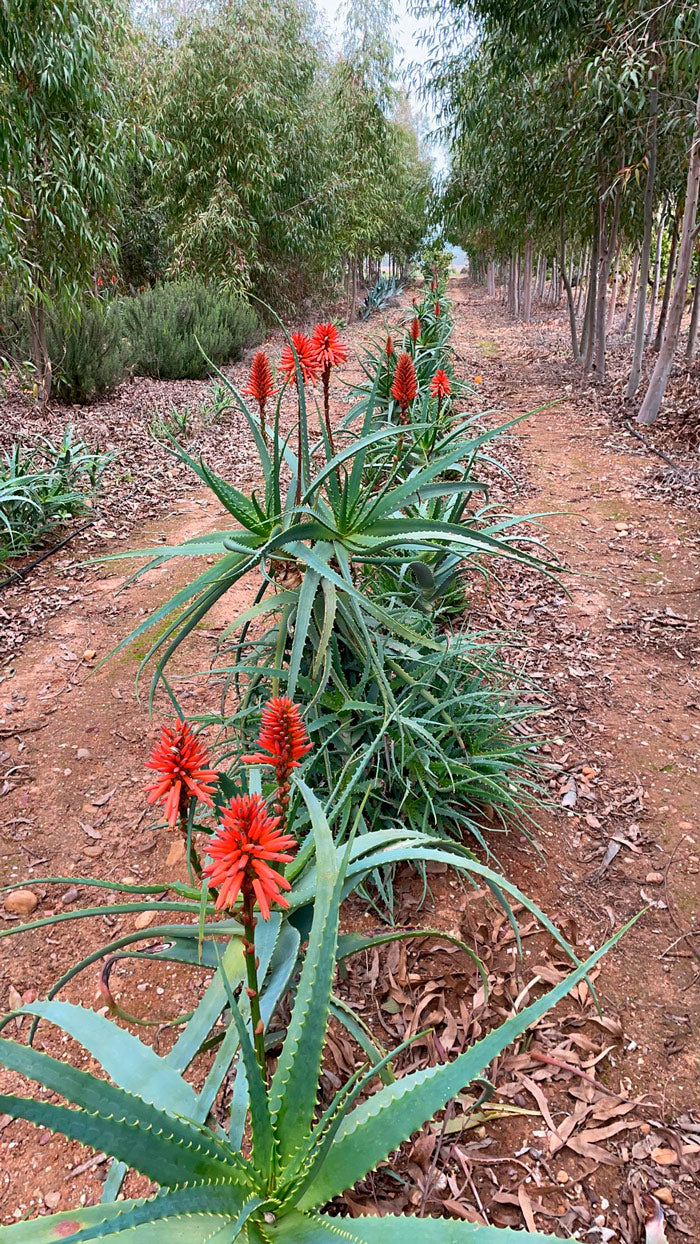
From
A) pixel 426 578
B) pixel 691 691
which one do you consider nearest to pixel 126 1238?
pixel 426 578

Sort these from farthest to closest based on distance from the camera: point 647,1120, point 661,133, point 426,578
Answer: point 661,133 → point 426,578 → point 647,1120

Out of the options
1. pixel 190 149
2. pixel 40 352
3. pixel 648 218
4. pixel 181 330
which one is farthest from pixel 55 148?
pixel 190 149

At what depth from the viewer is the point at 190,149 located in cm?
962

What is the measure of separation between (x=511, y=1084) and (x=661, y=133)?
6.99 meters

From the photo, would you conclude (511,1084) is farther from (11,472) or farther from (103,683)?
(11,472)

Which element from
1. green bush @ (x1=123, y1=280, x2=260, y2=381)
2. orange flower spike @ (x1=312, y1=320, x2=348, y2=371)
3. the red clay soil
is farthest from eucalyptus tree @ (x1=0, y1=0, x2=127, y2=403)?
orange flower spike @ (x1=312, y1=320, x2=348, y2=371)

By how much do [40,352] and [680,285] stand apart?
16.7 feet

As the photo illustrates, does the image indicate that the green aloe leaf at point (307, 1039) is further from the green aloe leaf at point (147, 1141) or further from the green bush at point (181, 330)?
the green bush at point (181, 330)

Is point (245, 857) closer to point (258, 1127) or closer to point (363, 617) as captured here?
point (258, 1127)

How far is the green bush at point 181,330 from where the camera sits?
7672 mm

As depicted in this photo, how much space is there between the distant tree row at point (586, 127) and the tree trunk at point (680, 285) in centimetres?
1

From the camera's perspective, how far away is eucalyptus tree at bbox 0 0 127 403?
14.5 feet

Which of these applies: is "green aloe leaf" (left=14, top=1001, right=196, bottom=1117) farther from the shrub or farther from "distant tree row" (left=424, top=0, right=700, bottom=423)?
the shrub

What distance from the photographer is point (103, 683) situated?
2650mm
